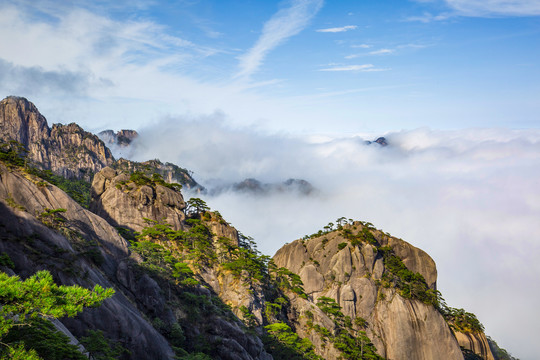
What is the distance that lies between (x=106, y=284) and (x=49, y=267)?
880 centimetres

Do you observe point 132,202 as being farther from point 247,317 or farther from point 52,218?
point 247,317

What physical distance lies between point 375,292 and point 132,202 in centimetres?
5722

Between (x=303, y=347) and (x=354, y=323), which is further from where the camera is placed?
(x=354, y=323)

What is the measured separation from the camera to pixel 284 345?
202 ft

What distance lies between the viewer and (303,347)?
212 ft

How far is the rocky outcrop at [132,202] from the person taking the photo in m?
67.0

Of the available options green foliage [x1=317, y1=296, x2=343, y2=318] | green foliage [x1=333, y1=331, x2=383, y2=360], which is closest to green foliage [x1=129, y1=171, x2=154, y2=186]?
green foliage [x1=317, y1=296, x2=343, y2=318]

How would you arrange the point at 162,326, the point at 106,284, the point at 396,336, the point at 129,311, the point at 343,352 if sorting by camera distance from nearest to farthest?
the point at 129,311 → the point at 106,284 → the point at 162,326 → the point at 343,352 → the point at 396,336

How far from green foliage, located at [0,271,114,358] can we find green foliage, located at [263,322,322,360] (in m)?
50.4

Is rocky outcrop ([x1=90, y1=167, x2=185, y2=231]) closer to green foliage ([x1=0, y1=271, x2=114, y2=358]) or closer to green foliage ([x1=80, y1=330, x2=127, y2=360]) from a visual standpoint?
green foliage ([x1=80, y1=330, x2=127, y2=360])

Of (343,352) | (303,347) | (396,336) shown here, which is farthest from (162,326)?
(396,336)

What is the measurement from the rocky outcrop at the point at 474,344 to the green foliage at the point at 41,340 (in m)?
99.4

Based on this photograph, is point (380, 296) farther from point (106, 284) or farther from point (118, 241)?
point (106, 284)

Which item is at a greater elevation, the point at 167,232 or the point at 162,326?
the point at 167,232
